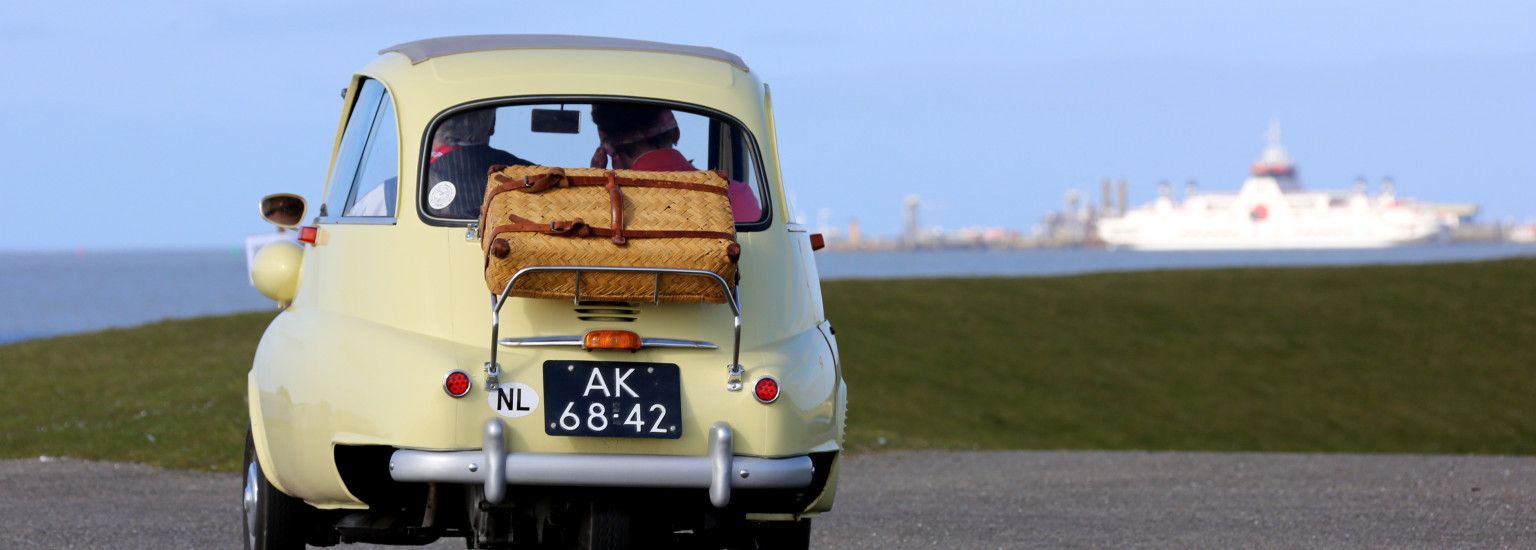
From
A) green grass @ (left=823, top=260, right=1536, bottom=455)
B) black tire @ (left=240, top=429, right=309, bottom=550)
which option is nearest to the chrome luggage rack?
black tire @ (left=240, top=429, right=309, bottom=550)

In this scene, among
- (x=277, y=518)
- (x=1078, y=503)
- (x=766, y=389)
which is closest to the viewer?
(x=766, y=389)

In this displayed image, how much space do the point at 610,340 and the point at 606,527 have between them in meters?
0.58

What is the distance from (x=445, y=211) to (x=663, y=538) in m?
1.21

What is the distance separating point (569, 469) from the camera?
5250mm

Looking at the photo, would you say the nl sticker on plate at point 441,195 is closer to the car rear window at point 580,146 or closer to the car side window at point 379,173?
the car rear window at point 580,146

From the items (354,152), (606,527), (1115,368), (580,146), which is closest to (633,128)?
(580,146)

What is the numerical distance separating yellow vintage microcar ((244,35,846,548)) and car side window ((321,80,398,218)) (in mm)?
17

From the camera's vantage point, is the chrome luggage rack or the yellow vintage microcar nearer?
the chrome luggage rack

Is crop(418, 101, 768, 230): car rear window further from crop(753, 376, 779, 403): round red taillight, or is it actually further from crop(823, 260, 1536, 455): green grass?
crop(823, 260, 1536, 455): green grass

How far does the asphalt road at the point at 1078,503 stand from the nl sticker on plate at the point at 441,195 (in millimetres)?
3510

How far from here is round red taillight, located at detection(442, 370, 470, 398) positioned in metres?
5.30

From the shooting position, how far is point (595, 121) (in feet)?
20.2

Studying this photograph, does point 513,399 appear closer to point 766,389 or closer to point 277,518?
point 766,389

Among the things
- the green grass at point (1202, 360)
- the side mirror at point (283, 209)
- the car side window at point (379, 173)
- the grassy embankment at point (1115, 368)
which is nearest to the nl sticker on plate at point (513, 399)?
the car side window at point (379, 173)
